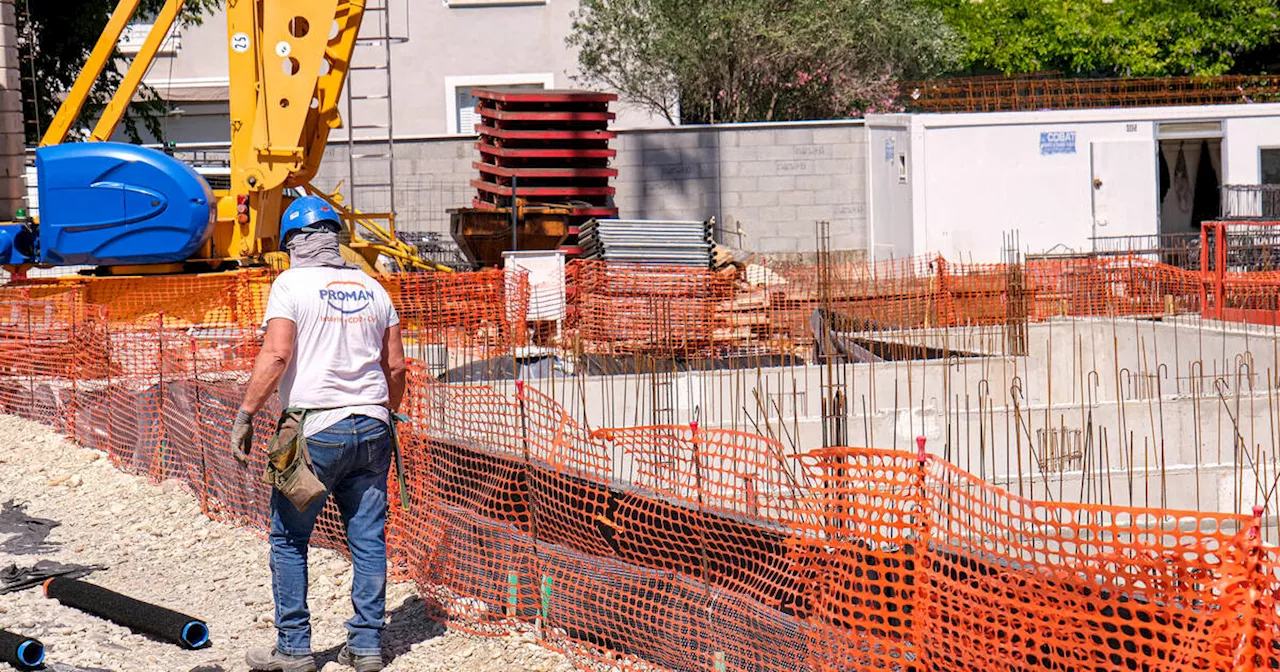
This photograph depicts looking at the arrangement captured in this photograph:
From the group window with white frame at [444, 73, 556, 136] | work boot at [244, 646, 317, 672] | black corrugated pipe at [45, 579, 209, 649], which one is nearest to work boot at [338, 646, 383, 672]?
work boot at [244, 646, 317, 672]

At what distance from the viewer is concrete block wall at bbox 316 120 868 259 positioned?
23453 millimetres

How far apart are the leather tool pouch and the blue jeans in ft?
0.26

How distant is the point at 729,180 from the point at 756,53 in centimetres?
419

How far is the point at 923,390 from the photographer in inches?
480

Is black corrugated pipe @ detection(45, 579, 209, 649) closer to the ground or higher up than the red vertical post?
closer to the ground

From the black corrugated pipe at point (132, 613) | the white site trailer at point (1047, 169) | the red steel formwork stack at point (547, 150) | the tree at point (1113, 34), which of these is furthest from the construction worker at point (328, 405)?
the tree at point (1113, 34)

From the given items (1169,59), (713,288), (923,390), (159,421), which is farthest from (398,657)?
(1169,59)

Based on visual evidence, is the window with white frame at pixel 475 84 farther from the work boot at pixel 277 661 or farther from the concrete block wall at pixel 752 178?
the work boot at pixel 277 661

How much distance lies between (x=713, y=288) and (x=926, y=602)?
470 inches

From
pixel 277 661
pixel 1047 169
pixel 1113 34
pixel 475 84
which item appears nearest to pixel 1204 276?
pixel 1047 169

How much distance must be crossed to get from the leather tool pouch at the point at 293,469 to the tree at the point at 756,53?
21620 millimetres

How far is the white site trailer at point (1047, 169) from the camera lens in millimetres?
22328

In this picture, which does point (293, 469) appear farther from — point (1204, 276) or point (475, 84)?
point (475, 84)

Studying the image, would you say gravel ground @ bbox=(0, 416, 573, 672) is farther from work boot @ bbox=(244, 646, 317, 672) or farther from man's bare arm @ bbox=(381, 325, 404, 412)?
man's bare arm @ bbox=(381, 325, 404, 412)
